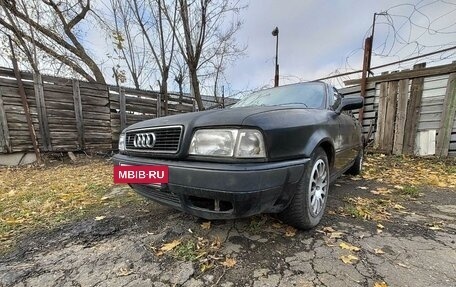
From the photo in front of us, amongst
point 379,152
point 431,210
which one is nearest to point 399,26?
point 379,152

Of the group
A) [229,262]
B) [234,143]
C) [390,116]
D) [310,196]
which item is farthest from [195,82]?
[229,262]

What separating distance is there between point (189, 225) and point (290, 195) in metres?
0.99

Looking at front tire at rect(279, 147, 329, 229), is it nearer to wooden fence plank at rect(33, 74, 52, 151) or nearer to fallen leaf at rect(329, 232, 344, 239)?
fallen leaf at rect(329, 232, 344, 239)

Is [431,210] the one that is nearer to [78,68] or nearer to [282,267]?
[282,267]

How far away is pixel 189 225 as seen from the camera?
2.17m

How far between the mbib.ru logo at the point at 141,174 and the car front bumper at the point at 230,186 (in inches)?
1.8

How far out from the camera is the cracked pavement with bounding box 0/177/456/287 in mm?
1473

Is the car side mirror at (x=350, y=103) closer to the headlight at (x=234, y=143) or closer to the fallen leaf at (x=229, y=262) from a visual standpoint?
the headlight at (x=234, y=143)

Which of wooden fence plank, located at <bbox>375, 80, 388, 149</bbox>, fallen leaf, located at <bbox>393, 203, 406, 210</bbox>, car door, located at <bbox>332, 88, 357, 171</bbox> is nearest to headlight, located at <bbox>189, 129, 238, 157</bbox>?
car door, located at <bbox>332, 88, 357, 171</bbox>

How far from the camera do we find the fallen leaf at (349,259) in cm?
162

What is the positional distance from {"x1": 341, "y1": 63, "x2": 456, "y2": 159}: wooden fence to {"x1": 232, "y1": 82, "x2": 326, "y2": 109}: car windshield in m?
3.93

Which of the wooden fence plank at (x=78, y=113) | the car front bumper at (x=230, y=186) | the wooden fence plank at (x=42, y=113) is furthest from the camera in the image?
the wooden fence plank at (x=78, y=113)

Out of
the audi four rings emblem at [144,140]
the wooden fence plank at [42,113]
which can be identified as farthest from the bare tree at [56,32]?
the audi four rings emblem at [144,140]

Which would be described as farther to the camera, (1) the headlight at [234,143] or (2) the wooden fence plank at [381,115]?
(2) the wooden fence plank at [381,115]
